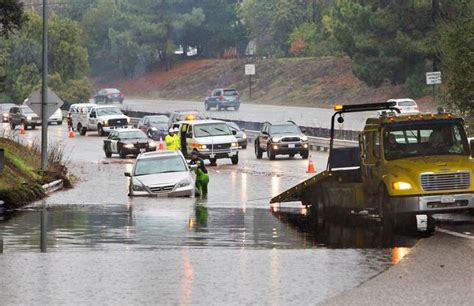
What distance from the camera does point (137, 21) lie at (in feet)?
480

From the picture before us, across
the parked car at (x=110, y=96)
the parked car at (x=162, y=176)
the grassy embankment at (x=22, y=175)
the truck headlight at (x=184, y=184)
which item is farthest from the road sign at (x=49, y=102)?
the parked car at (x=110, y=96)

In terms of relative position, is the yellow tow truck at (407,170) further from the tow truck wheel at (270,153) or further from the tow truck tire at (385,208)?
the tow truck wheel at (270,153)

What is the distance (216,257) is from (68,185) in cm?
2457

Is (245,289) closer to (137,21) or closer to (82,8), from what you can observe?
(137,21)

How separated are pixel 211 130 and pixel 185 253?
121 ft

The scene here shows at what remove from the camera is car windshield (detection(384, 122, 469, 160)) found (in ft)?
84.4

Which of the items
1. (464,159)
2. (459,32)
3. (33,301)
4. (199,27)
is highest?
(199,27)

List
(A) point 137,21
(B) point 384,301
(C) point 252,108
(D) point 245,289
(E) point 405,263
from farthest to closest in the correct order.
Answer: (A) point 137,21 < (C) point 252,108 < (E) point 405,263 < (D) point 245,289 < (B) point 384,301

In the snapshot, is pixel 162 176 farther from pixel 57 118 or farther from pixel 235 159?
pixel 57 118

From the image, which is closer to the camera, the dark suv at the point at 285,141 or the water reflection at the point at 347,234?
the water reflection at the point at 347,234

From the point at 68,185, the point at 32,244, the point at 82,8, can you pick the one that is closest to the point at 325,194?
the point at 32,244

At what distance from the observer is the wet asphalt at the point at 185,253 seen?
17.3 meters

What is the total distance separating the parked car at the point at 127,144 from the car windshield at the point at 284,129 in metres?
7.44

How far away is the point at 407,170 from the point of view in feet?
81.4
